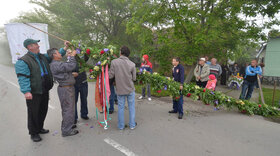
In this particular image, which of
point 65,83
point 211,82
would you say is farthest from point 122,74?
point 211,82

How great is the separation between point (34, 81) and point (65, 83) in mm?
562

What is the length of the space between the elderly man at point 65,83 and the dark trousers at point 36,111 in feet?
1.34

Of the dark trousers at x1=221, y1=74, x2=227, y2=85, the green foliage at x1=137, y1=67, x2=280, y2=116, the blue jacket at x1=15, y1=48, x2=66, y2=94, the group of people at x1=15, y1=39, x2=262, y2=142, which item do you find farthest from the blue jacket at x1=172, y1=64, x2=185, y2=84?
the dark trousers at x1=221, y1=74, x2=227, y2=85

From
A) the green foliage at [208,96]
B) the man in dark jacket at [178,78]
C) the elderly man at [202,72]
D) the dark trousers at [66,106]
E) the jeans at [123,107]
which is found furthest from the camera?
the elderly man at [202,72]

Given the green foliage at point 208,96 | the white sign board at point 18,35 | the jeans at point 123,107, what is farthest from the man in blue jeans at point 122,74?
the white sign board at point 18,35

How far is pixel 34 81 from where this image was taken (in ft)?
9.98

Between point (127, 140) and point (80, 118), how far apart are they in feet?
6.18

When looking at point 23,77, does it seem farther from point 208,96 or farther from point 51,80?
point 208,96

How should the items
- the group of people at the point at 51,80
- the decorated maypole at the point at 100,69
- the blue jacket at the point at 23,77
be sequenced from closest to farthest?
the blue jacket at the point at 23,77
the group of people at the point at 51,80
the decorated maypole at the point at 100,69

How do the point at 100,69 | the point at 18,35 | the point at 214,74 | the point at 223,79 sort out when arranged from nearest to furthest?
1. the point at 18,35
2. the point at 100,69
3. the point at 214,74
4. the point at 223,79

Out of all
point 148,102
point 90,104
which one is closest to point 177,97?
point 148,102

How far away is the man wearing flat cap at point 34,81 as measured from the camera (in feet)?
9.51

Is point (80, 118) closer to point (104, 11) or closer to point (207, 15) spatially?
point (207, 15)

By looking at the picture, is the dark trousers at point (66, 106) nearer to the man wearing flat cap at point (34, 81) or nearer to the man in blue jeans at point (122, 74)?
the man wearing flat cap at point (34, 81)
